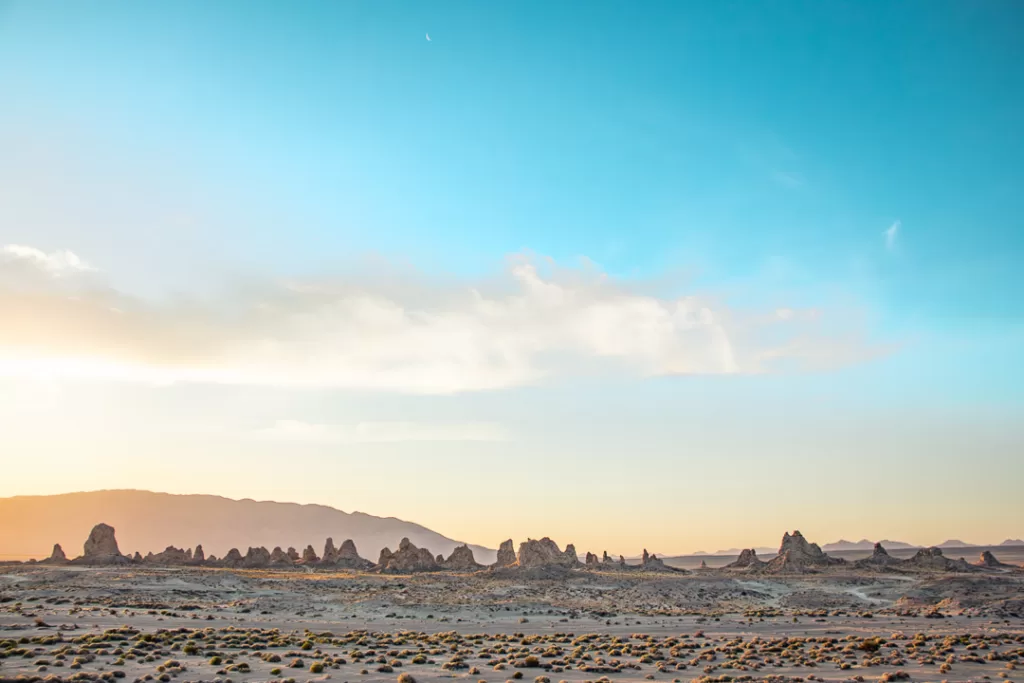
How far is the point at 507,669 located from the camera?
112 feet

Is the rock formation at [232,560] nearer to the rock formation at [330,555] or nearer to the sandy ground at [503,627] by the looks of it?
the rock formation at [330,555]

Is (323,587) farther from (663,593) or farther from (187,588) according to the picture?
(663,593)

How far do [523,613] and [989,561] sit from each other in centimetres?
10638

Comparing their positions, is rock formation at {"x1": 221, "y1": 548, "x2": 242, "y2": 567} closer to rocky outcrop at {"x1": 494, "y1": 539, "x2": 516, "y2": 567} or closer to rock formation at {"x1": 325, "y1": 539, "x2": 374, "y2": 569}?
rock formation at {"x1": 325, "y1": 539, "x2": 374, "y2": 569}

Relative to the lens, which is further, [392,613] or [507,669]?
[392,613]

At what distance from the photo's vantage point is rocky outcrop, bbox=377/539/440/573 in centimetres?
12206

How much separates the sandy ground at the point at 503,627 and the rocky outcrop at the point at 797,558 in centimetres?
1482

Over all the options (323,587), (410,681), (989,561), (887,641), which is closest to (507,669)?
(410,681)

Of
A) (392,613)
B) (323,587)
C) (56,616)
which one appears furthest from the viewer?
(323,587)

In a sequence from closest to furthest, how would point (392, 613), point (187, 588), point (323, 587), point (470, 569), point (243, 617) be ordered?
point (243, 617), point (392, 613), point (187, 588), point (323, 587), point (470, 569)

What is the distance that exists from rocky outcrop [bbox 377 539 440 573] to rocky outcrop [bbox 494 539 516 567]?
511 inches

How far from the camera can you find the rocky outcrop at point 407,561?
12206cm

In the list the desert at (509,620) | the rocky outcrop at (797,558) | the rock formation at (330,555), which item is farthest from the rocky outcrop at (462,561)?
the rocky outcrop at (797,558)

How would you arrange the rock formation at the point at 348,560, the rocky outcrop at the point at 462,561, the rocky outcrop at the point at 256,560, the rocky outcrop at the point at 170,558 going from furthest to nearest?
the rock formation at the point at 348,560 → the rocky outcrop at the point at 462,561 → the rocky outcrop at the point at 256,560 → the rocky outcrop at the point at 170,558
